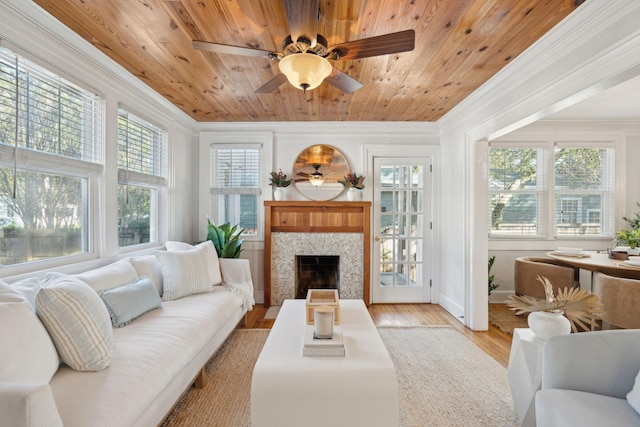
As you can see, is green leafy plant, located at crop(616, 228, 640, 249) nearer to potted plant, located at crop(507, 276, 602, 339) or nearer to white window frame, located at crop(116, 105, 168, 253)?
potted plant, located at crop(507, 276, 602, 339)

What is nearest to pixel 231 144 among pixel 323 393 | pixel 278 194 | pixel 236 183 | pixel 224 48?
pixel 236 183

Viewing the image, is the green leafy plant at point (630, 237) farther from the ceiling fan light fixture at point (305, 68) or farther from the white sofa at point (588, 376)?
the ceiling fan light fixture at point (305, 68)

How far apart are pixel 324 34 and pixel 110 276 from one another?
2.15 metres

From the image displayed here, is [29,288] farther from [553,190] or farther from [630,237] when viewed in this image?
[630,237]

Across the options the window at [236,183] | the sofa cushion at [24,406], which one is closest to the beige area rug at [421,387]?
the sofa cushion at [24,406]

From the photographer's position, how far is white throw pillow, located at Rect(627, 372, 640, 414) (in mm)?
1148

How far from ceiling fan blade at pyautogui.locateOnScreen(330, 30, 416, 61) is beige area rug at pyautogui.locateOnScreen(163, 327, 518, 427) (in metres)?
2.12

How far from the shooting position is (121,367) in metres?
1.42

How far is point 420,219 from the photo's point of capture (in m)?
4.07

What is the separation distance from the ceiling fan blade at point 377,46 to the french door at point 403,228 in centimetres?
240

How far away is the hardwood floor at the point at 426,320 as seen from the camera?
2.78 m

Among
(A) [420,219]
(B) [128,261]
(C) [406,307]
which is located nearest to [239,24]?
(B) [128,261]

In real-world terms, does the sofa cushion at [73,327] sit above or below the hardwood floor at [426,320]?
above

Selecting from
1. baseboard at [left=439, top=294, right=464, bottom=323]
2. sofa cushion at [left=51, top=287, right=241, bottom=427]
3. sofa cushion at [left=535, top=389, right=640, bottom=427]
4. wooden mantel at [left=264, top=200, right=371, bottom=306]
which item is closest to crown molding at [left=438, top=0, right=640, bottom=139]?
sofa cushion at [left=535, top=389, right=640, bottom=427]
